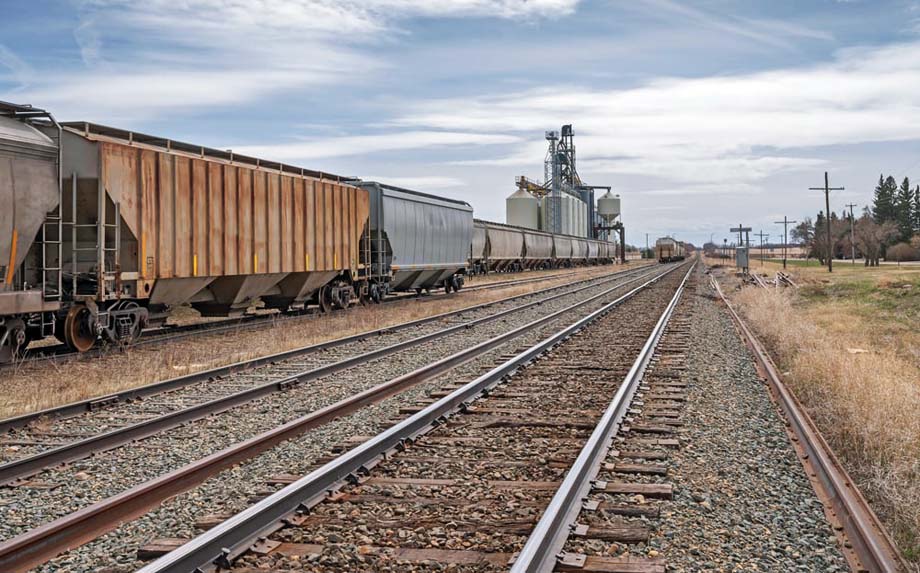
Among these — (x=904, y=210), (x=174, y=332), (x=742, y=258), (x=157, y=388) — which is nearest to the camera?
(x=157, y=388)

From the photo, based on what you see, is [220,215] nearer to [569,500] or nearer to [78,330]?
[78,330]

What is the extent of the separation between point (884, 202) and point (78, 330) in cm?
13314

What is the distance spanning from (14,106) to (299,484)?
353 inches

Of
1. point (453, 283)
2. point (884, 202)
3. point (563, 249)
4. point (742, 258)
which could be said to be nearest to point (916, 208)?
point (884, 202)

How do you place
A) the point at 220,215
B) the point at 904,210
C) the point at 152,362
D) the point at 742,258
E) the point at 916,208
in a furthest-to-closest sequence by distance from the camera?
the point at 916,208 → the point at 904,210 → the point at 742,258 → the point at 220,215 → the point at 152,362

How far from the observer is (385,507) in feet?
17.6

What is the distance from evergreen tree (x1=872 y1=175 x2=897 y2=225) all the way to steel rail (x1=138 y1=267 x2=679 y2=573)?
433 feet

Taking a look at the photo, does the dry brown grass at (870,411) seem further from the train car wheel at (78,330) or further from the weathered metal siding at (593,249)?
the weathered metal siding at (593,249)

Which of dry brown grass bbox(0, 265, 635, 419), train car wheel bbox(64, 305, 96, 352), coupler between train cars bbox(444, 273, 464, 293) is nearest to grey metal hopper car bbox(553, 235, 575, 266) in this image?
coupler between train cars bbox(444, 273, 464, 293)

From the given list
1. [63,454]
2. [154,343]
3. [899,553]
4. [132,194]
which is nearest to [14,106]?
[132,194]

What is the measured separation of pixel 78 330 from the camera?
1264 cm

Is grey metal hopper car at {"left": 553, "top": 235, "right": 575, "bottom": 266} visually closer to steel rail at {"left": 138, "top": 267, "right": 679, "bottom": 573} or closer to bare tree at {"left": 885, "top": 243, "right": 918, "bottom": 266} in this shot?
bare tree at {"left": 885, "top": 243, "right": 918, "bottom": 266}

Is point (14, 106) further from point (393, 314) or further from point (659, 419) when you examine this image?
point (393, 314)

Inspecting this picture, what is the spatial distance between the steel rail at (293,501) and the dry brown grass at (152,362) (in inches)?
179
